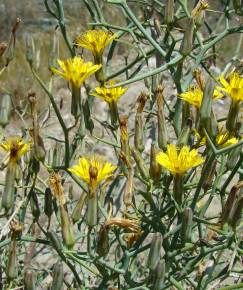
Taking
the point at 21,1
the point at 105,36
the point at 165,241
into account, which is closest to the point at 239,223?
the point at 165,241

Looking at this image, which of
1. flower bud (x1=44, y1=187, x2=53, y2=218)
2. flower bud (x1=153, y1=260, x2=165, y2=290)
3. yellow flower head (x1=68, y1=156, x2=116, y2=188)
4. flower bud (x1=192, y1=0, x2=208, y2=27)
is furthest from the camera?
flower bud (x1=192, y1=0, x2=208, y2=27)

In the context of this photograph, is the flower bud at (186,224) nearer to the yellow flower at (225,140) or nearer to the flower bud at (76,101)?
the yellow flower at (225,140)

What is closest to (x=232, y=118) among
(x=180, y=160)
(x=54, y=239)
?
(x=180, y=160)

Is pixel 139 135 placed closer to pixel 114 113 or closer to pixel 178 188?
pixel 114 113

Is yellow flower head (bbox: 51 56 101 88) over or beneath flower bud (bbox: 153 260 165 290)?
over

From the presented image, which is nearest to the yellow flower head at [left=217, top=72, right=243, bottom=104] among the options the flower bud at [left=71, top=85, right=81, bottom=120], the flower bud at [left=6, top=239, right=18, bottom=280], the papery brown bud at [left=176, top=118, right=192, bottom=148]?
the papery brown bud at [left=176, top=118, right=192, bottom=148]

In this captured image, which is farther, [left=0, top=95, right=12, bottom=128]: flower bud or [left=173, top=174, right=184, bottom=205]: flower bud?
[left=0, top=95, right=12, bottom=128]: flower bud

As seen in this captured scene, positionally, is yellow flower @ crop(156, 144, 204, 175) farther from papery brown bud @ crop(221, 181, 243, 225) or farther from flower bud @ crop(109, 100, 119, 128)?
flower bud @ crop(109, 100, 119, 128)
